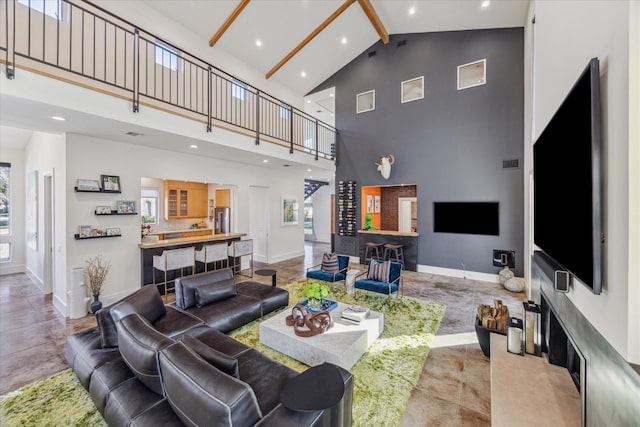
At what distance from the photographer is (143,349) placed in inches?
68.1

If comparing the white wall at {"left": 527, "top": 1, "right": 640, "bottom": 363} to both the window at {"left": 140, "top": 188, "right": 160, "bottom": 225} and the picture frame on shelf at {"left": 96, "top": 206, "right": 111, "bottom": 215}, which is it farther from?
the window at {"left": 140, "top": 188, "right": 160, "bottom": 225}

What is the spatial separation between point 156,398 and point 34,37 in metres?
6.35

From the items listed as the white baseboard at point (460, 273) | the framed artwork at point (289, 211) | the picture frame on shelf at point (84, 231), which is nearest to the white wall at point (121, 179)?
the picture frame on shelf at point (84, 231)

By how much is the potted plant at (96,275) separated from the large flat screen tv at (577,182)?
18.6 feet

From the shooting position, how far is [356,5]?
21.5 feet

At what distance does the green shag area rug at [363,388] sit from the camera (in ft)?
7.04

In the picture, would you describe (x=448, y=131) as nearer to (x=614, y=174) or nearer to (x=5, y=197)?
(x=614, y=174)

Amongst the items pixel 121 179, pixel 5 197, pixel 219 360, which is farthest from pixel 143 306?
pixel 5 197

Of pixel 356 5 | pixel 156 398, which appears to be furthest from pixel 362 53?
pixel 156 398

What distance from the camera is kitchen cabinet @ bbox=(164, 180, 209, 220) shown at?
24.5 ft

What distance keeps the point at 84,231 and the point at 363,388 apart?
4792mm

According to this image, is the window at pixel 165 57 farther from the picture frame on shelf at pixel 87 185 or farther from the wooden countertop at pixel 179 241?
the wooden countertop at pixel 179 241

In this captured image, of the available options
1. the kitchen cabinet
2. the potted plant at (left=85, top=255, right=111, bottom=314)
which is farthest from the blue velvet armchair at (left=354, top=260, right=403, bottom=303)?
the kitchen cabinet

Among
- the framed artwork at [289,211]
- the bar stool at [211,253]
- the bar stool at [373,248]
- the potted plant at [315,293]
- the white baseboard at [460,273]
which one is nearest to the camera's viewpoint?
the potted plant at [315,293]
